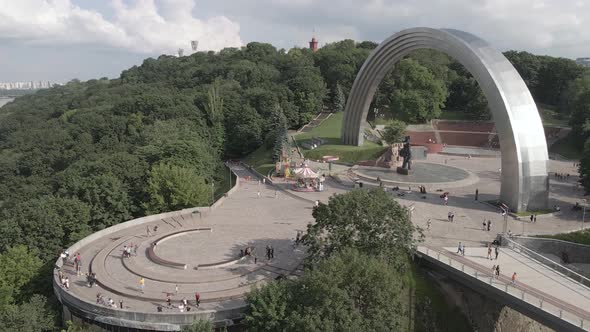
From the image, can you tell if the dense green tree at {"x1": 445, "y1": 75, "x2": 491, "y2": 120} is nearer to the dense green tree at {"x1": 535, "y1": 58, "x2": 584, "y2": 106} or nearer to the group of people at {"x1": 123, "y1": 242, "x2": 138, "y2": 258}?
the dense green tree at {"x1": 535, "y1": 58, "x2": 584, "y2": 106}

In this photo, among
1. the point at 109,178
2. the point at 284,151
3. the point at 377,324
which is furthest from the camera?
the point at 284,151

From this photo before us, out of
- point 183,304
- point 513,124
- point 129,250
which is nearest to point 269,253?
point 183,304

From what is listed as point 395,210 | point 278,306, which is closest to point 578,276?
point 395,210

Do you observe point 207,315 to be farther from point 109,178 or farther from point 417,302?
point 109,178

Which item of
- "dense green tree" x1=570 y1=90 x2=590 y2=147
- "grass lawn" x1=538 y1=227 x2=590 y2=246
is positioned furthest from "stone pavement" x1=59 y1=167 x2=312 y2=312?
Answer: "dense green tree" x1=570 y1=90 x2=590 y2=147

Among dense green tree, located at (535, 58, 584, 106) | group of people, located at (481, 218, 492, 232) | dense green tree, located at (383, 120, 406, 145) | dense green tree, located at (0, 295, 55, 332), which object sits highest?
dense green tree, located at (535, 58, 584, 106)
